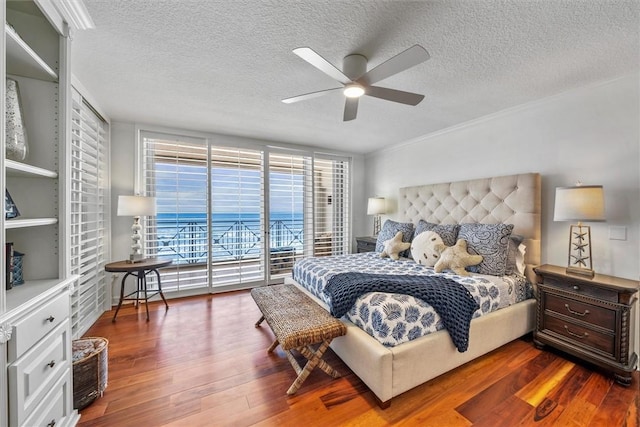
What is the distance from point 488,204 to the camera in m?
2.98

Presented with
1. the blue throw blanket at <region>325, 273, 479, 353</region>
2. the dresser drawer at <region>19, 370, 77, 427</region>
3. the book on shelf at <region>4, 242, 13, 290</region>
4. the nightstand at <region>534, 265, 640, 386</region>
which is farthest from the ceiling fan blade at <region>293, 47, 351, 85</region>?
the nightstand at <region>534, 265, 640, 386</region>

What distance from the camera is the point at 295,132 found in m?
3.78

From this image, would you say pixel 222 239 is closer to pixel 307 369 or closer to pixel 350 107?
pixel 307 369

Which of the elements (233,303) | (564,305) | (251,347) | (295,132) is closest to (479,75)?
(564,305)

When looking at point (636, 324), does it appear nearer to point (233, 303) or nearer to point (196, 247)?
point (233, 303)

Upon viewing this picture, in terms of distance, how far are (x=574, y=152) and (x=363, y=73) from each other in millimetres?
2218

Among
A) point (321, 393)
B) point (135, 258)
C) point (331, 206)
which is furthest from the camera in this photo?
point (331, 206)

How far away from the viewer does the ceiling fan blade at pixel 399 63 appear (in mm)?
1424

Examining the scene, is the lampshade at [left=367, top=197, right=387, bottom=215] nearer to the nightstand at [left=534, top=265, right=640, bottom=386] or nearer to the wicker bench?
the nightstand at [left=534, top=265, right=640, bottom=386]

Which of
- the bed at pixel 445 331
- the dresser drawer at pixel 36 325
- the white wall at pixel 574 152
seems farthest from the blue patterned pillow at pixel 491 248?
the dresser drawer at pixel 36 325

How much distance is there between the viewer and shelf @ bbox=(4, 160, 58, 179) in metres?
1.12

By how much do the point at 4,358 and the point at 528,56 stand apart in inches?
136

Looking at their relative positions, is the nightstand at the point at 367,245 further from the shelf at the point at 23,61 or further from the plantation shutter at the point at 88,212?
the shelf at the point at 23,61

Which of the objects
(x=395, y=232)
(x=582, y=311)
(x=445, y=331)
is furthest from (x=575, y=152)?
(x=445, y=331)
